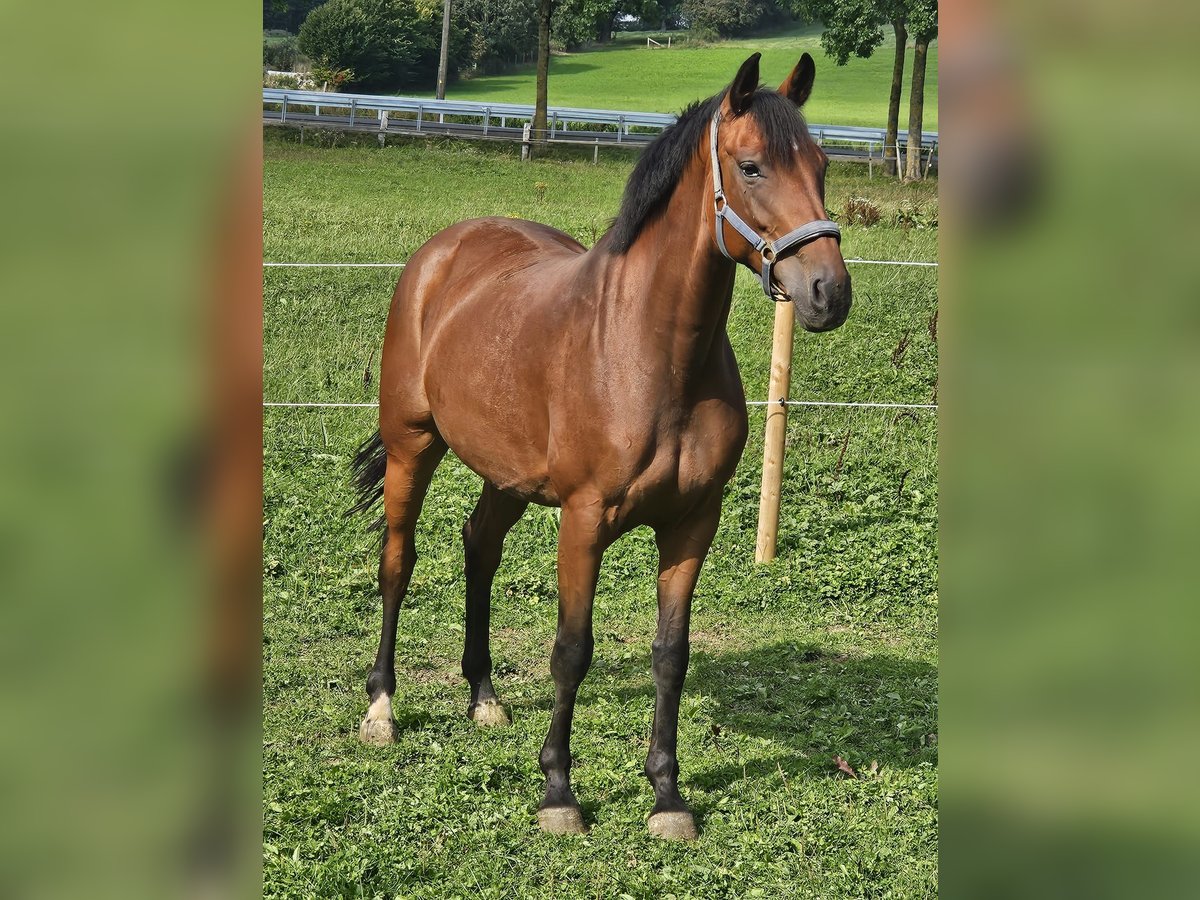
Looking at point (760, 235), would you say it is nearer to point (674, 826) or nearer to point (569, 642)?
point (569, 642)

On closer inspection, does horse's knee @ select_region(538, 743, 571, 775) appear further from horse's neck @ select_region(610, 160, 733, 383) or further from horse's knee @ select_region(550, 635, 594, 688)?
horse's neck @ select_region(610, 160, 733, 383)

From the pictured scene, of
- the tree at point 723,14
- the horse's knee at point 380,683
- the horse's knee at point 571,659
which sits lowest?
the horse's knee at point 380,683

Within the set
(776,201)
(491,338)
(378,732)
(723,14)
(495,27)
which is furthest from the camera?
(723,14)

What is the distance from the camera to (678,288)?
11.7 feet

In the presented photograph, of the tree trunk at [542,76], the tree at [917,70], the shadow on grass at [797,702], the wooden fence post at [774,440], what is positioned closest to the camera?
the shadow on grass at [797,702]

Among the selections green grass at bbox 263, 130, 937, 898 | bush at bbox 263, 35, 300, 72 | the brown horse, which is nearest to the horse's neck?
the brown horse

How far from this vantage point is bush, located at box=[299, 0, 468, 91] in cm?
3422

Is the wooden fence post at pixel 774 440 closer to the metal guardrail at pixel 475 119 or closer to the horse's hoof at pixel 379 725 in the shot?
the horse's hoof at pixel 379 725

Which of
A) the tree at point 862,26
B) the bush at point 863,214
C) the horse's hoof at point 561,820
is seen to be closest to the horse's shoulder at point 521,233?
the horse's hoof at point 561,820

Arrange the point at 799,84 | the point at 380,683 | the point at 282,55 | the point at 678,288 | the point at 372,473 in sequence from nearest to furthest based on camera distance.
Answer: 1. the point at 799,84
2. the point at 678,288
3. the point at 380,683
4. the point at 372,473
5. the point at 282,55

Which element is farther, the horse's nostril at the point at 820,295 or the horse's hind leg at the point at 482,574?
the horse's hind leg at the point at 482,574

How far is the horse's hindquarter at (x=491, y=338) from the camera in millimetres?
4062

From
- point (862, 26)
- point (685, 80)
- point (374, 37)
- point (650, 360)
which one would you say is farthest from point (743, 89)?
point (685, 80)

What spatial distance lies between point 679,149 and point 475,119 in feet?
89.8
